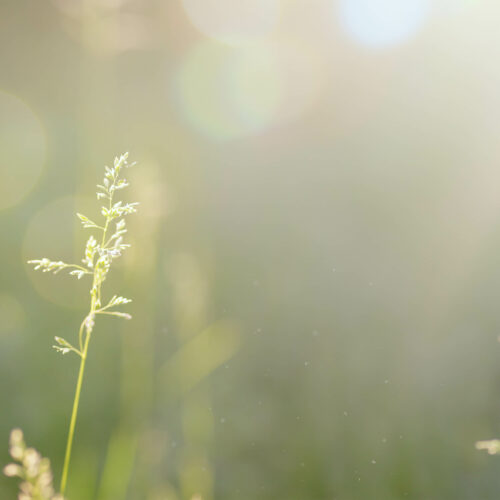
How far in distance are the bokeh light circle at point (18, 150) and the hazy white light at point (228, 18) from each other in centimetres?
75

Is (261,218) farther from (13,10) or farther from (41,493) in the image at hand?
(41,493)

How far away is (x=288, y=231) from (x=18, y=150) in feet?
3.54

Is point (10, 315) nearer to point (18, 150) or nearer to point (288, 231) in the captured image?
point (18, 150)

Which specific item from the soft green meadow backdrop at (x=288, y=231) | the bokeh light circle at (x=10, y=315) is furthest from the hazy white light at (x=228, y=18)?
the bokeh light circle at (x=10, y=315)

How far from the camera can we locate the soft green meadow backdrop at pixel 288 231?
5.35ft

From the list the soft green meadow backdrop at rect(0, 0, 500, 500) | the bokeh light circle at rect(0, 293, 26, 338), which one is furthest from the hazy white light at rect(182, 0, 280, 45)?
the bokeh light circle at rect(0, 293, 26, 338)

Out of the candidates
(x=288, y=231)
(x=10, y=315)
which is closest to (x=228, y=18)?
(x=288, y=231)

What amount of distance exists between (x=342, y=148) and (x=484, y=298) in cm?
78

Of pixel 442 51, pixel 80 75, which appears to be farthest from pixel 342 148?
pixel 80 75

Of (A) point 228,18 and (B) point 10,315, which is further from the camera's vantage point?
(A) point 228,18

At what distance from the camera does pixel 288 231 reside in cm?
201

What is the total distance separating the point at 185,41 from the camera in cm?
205

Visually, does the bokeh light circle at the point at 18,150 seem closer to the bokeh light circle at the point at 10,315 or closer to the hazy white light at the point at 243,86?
the bokeh light circle at the point at 10,315

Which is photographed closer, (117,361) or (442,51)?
(117,361)
